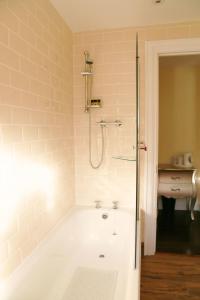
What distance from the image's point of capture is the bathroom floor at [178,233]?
8.55 feet

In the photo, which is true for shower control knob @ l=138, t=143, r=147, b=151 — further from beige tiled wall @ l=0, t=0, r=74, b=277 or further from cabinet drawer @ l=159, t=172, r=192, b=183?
cabinet drawer @ l=159, t=172, r=192, b=183

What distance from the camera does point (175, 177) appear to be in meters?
3.15

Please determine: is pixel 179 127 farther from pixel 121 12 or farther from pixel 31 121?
pixel 31 121

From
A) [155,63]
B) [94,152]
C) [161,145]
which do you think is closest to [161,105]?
[161,145]

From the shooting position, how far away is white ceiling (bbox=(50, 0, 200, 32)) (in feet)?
6.15

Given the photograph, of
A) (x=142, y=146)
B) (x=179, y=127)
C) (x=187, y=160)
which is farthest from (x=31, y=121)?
(x=179, y=127)

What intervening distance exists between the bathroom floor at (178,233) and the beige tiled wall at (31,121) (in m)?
1.42

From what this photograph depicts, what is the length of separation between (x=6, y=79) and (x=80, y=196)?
164 cm

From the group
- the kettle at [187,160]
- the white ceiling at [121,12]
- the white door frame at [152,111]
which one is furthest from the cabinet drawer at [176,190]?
the white ceiling at [121,12]

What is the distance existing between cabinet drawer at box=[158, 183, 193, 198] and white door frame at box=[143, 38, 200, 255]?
0.84 m

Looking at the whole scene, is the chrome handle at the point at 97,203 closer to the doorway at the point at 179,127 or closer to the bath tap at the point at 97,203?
the bath tap at the point at 97,203

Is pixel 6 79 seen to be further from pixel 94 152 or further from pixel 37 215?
pixel 94 152

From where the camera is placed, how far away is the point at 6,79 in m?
1.29

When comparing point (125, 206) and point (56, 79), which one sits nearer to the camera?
point (56, 79)
